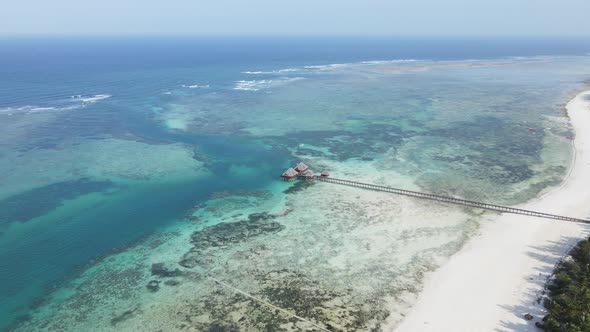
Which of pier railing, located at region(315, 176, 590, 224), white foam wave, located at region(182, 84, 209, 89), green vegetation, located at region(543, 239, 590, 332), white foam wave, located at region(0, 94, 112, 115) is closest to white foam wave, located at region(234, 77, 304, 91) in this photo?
white foam wave, located at region(182, 84, 209, 89)

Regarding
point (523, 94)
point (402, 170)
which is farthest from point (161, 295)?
point (523, 94)

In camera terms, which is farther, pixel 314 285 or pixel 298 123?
pixel 298 123

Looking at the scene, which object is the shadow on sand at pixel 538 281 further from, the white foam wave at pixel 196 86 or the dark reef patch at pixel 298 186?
the white foam wave at pixel 196 86

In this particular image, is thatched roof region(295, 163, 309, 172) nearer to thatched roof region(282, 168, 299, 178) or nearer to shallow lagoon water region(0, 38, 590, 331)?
thatched roof region(282, 168, 299, 178)

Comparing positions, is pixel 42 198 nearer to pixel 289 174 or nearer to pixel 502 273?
pixel 289 174

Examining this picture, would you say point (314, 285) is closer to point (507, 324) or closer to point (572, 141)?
point (507, 324)

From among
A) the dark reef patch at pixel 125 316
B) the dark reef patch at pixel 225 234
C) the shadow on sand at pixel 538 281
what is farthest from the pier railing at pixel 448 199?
the dark reef patch at pixel 125 316

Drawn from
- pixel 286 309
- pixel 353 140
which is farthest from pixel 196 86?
pixel 286 309
